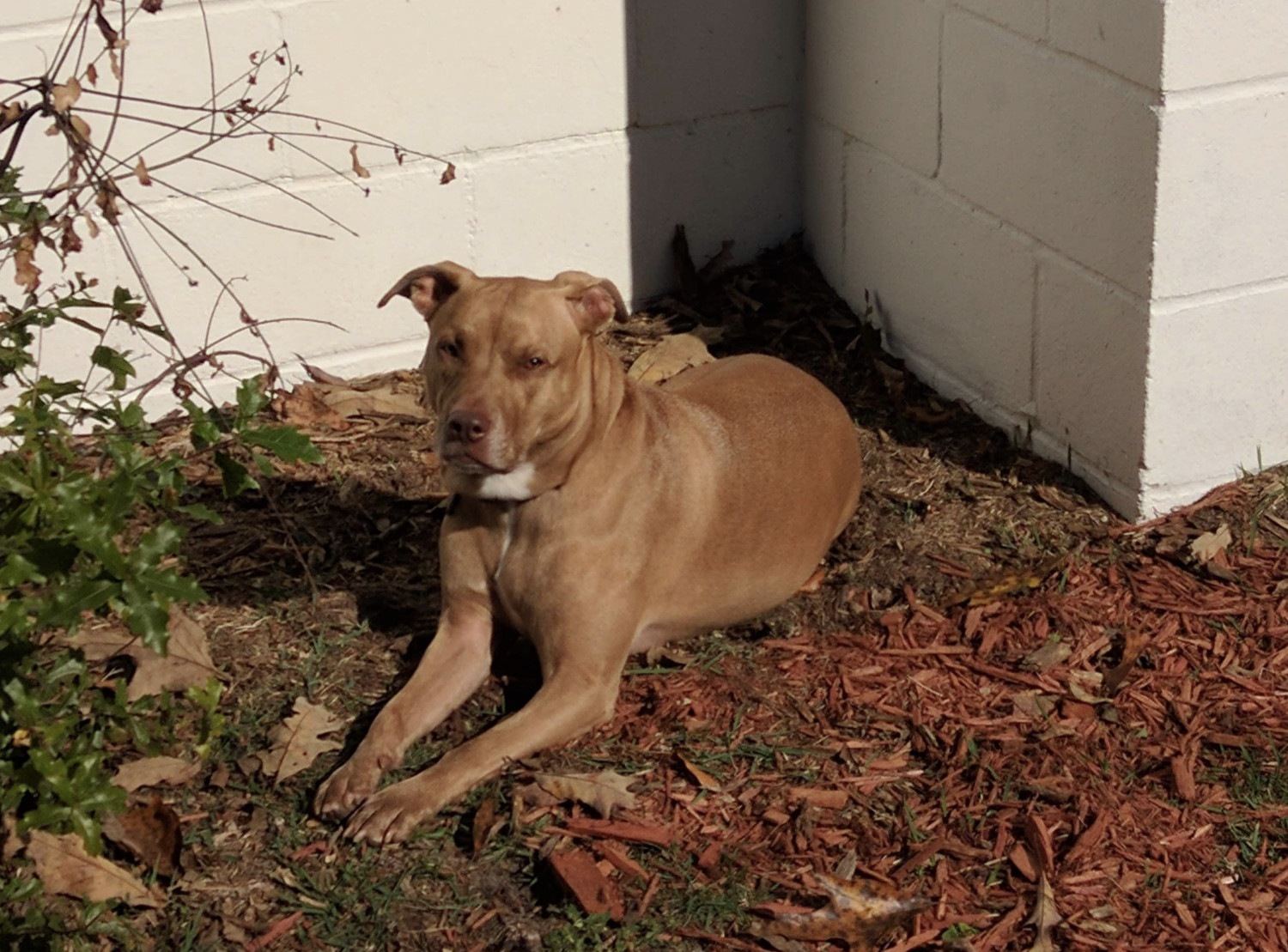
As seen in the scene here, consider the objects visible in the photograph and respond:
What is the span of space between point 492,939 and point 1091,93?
2.78 m

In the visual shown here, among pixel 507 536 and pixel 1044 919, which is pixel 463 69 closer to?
pixel 507 536

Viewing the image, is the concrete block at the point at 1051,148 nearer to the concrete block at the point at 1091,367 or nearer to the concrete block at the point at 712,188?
the concrete block at the point at 1091,367

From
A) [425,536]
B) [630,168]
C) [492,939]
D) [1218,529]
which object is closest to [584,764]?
[492,939]

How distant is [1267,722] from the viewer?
4.14 m

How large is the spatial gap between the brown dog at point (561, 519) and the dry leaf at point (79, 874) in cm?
45

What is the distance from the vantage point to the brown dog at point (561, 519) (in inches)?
157

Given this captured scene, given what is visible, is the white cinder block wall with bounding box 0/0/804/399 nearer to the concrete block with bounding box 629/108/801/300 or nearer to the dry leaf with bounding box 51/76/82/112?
the concrete block with bounding box 629/108/801/300

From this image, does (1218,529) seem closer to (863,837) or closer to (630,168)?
(863,837)

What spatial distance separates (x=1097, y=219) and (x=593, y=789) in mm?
2179

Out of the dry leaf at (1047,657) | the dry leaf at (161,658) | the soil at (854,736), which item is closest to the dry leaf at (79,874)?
the soil at (854,736)

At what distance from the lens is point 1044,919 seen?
3.53m

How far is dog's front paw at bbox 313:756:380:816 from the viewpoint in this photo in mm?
3846

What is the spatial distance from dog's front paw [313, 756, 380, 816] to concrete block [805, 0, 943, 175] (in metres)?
2.82

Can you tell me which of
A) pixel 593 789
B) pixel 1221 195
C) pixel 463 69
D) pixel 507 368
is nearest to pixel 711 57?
pixel 463 69
